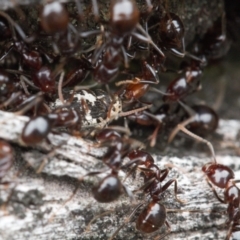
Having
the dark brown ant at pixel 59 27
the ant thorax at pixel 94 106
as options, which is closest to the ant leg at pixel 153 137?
the ant thorax at pixel 94 106

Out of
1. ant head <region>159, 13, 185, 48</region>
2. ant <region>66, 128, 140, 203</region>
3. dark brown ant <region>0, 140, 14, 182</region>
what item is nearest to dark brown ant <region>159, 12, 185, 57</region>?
ant head <region>159, 13, 185, 48</region>

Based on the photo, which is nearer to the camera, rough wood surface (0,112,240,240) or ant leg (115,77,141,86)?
rough wood surface (0,112,240,240)

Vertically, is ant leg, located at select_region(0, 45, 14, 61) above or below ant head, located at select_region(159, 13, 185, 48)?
below

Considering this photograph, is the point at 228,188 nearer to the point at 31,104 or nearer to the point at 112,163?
the point at 112,163

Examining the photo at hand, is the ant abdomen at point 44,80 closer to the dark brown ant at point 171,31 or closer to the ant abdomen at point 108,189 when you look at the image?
the ant abdomen at point 108,189

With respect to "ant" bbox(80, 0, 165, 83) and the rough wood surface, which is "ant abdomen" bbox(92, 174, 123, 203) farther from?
"ant" bbox(80, 0, 165, 83)

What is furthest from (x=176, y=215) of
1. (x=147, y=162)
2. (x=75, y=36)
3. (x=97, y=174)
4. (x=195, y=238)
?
(x=75, y=36)
